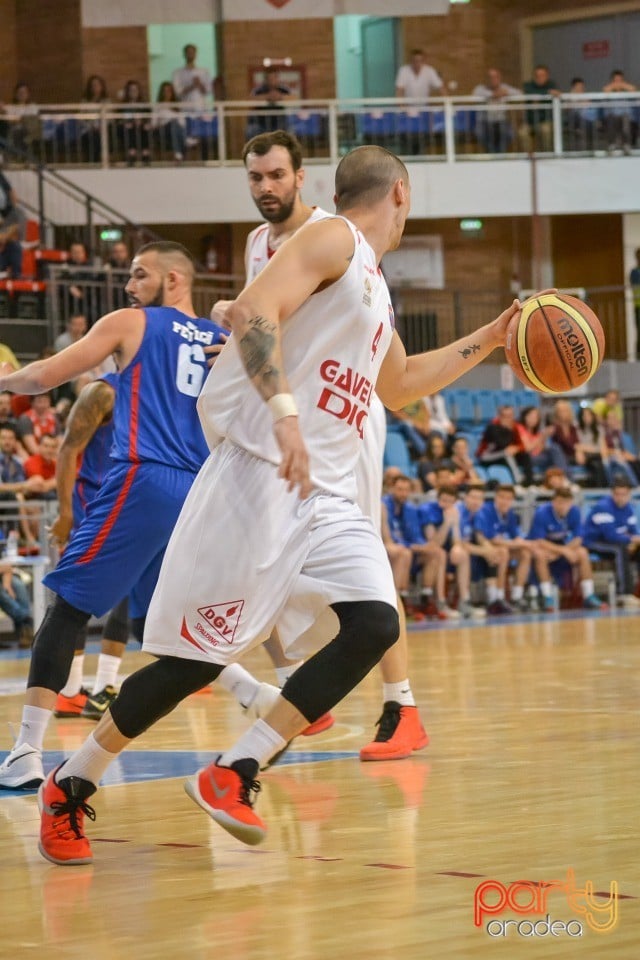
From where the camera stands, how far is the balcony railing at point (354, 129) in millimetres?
23797

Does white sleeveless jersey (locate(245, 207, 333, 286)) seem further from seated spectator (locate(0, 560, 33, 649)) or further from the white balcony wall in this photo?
the white balcony wall

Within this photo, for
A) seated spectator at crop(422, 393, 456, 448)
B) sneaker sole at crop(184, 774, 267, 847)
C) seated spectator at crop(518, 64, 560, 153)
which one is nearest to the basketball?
sneaker sole at crop(184, 774, 267, 847)

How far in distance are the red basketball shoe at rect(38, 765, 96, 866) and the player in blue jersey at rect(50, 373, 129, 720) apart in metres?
2.78

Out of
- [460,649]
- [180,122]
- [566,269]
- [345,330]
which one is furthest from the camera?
[566,269]

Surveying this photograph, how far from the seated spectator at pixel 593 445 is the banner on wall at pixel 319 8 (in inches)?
230

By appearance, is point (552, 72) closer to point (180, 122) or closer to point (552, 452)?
point (180, 122)

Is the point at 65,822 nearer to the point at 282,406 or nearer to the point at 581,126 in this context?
the point at 282,406

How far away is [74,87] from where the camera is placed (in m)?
27.7

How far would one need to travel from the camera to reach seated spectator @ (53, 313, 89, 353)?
16.7m

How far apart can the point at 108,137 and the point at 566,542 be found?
34.7ft

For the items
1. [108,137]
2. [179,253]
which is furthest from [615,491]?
[179,253]

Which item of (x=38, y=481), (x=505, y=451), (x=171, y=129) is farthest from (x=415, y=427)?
(x=171, y=129)

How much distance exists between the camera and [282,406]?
154 inches

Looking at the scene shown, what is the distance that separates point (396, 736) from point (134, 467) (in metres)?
1.45
